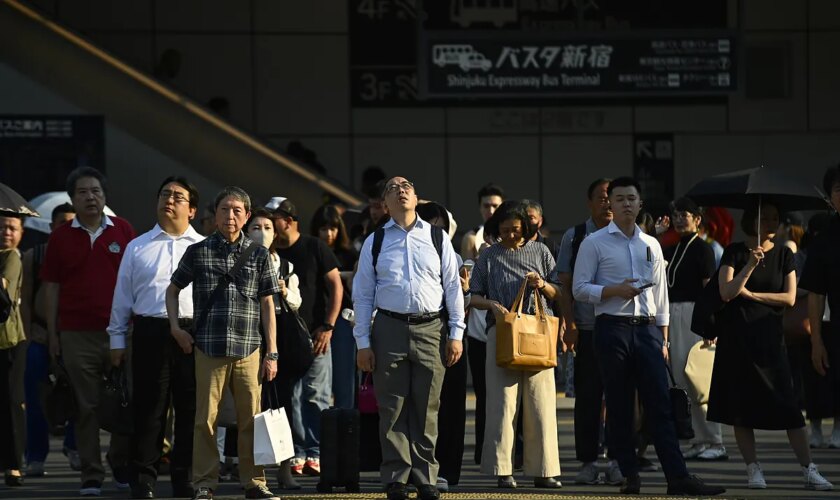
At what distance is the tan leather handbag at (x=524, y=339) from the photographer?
1085cm

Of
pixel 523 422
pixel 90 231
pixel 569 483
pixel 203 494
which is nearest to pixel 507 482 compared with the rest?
pixel 523 422

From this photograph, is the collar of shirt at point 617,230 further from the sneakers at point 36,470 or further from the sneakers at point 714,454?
the sneakers at point 36,470

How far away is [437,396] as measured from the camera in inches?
411

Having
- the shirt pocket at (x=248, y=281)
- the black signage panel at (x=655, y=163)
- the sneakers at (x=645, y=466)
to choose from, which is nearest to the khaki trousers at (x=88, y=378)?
the shirt pocket at (x=248, y=281)

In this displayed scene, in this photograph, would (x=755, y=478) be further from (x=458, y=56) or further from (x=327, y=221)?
(x=458, y=56)

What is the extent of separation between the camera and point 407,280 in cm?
1034

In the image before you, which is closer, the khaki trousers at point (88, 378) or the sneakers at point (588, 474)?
the khaki trousers at point (88, 378)

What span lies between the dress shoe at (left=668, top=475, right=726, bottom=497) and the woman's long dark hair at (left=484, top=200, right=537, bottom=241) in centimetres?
195

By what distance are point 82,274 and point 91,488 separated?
1427 millimetres

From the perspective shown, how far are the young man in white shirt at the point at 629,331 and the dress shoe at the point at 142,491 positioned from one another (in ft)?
9.68

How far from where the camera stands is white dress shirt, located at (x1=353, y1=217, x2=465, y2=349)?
1034 cm

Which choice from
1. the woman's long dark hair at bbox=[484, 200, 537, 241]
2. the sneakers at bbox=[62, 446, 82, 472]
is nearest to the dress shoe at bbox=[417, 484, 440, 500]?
the woman's long dark hair at bbox=[484, 200, 537, 241]

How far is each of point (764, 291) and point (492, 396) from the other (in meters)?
1.92

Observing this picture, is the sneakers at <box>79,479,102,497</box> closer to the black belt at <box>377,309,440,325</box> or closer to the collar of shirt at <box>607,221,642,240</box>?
the black belt at <box>377,309,440,325</box>
